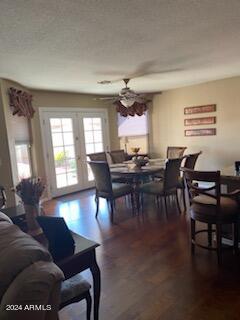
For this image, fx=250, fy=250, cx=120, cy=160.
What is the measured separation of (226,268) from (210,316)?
2.34 ft

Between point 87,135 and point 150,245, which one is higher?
point 87,135

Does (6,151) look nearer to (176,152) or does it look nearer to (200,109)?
(176,152)

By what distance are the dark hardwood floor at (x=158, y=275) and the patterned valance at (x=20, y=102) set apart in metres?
2.25

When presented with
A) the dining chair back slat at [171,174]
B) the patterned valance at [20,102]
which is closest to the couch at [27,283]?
the dining chair back slat at [171,174]

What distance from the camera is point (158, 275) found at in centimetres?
241

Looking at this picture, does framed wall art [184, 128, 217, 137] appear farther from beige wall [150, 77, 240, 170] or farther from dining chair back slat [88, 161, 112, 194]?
dining chair back slat [88, 161, 112, 194]

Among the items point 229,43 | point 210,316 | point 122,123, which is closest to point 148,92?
point 122,123

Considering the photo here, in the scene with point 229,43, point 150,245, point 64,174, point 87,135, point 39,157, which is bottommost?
point 150,245

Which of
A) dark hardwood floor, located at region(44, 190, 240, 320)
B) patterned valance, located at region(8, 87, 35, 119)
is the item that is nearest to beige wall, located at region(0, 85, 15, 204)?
patterned valance, located at region(8, 87, 35, 119)

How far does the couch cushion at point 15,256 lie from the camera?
40.0 inches

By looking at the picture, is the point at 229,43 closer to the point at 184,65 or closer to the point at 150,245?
the point at 184,65

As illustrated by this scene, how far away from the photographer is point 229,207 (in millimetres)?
2486

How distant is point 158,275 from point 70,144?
4.20 metres

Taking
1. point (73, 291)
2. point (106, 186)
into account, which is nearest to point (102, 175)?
point (106, 186)
